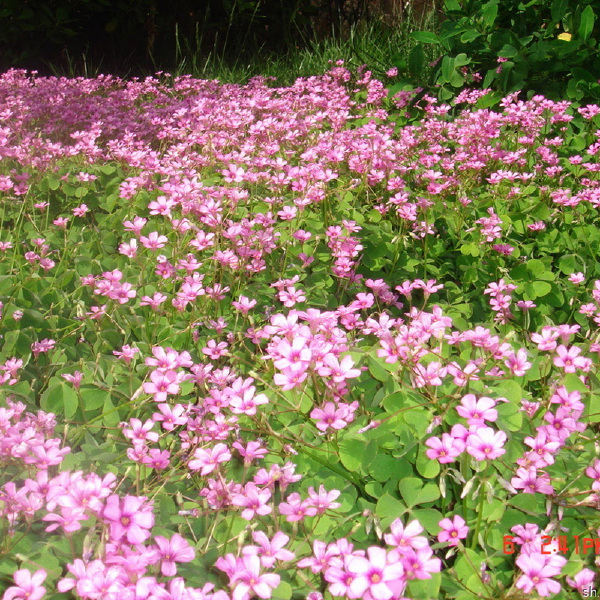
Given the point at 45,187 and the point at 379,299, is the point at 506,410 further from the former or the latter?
the point at 45,187

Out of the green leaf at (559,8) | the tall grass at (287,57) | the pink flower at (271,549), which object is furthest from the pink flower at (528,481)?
the tall grass at (287,57)

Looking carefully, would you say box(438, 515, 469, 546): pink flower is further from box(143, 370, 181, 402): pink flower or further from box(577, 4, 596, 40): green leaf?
box(577, 4, 596, 40): green leaf

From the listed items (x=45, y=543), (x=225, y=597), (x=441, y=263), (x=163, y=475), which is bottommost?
(x=441, y=263)

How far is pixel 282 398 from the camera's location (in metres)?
1.97

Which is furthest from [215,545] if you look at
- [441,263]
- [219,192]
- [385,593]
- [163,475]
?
[441,263]

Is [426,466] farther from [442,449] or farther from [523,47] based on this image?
[523,47]

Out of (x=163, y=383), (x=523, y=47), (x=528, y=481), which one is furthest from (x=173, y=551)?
(x=523, y=47)

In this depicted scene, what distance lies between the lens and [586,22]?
439 centimetres

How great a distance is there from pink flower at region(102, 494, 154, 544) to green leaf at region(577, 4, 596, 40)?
4630 millimetres

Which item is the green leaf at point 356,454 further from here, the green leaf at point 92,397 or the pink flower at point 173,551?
the green leaf at point 92,397

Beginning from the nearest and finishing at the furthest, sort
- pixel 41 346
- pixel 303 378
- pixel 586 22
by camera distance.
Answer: pixel 303 378 < pixel 41 346 < pixel 586 22

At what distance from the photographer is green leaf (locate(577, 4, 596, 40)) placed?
14.2 ft

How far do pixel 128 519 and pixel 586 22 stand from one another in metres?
4.70

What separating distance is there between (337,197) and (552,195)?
114 cm
